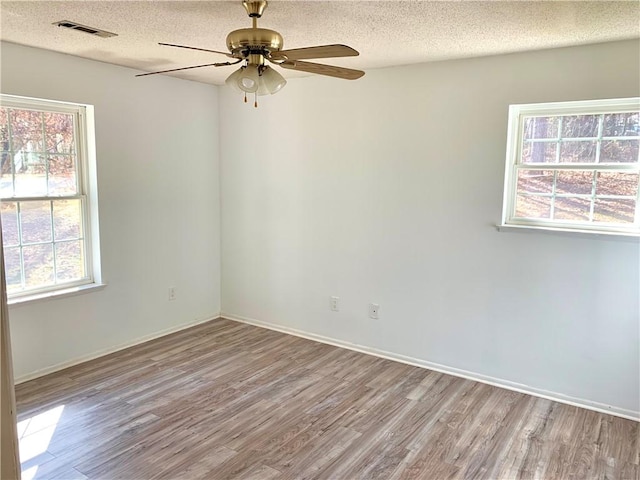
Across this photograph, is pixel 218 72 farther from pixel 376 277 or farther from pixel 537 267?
pixel 537 267

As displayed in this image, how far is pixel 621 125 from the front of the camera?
9.73 ft

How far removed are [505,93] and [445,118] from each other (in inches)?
17.1

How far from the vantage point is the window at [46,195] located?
3277 mm

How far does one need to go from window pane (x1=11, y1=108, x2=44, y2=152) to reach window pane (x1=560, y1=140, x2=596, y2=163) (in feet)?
11.9

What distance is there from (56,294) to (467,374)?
311 centimetres

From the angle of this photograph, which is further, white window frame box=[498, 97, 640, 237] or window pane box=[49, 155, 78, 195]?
window pane box=[49, 155, 78, 195]

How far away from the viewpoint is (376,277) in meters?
3.91

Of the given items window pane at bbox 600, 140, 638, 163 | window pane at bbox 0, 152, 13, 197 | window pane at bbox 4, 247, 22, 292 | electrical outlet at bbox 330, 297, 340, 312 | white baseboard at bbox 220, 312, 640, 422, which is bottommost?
white baseboard at bbox 220, 312, 640, 422

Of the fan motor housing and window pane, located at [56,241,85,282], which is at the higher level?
the fan motor housing

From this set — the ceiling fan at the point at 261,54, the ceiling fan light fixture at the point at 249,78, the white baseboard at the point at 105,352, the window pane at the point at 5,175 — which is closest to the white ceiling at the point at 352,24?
the ceiling fan at the point at 261,54

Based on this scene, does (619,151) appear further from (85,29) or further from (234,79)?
(85,29)

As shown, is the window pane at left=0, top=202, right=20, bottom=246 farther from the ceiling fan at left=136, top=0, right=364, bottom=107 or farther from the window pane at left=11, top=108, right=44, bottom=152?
the ceiling fan at left=136, top=0, right=364, bottom=107

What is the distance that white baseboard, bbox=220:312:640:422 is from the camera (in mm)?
3059

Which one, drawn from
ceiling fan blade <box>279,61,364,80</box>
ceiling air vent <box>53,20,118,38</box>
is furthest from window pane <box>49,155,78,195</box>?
ceiling fan blade <box>279,61,364,80</box>
